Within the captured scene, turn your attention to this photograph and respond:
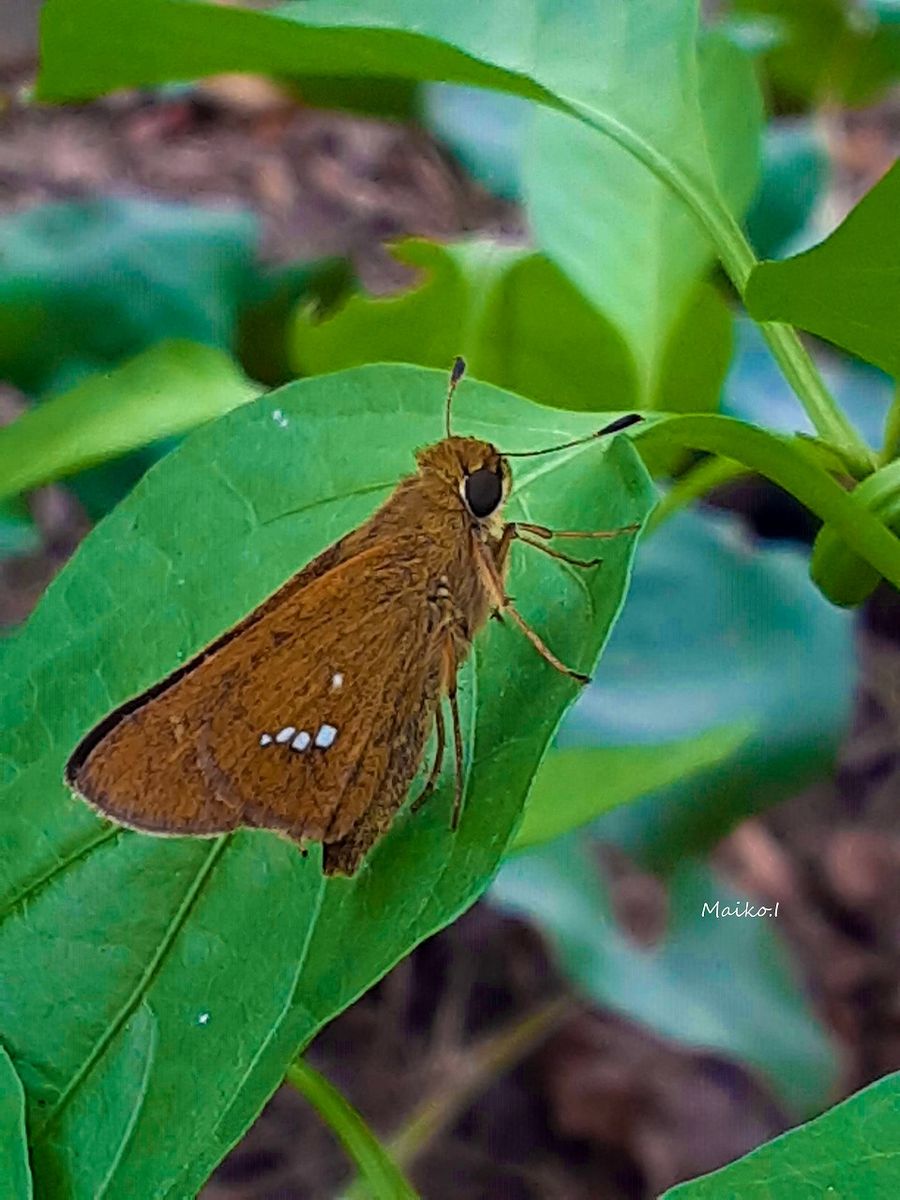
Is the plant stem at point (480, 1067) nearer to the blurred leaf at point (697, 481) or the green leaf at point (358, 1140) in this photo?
the green leaf at point (358, 1140)

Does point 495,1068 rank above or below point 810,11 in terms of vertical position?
below

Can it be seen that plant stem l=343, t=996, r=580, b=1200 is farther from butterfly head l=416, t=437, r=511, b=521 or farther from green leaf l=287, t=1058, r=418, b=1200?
butterfly head l=416, t=437, r=511, b=521

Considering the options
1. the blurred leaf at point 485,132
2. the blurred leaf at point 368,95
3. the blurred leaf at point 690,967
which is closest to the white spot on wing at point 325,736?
the blurred leaf at point 690,967

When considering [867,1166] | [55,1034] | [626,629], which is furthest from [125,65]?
[626,629]

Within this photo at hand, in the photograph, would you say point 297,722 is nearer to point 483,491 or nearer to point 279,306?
point 483,491

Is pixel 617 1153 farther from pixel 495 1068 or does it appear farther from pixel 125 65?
pixel 125 65

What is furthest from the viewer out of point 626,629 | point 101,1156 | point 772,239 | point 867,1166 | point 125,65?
point 772,239

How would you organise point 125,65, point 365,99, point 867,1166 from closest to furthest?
point 867,1166 → point 125,65 → point 365,99
